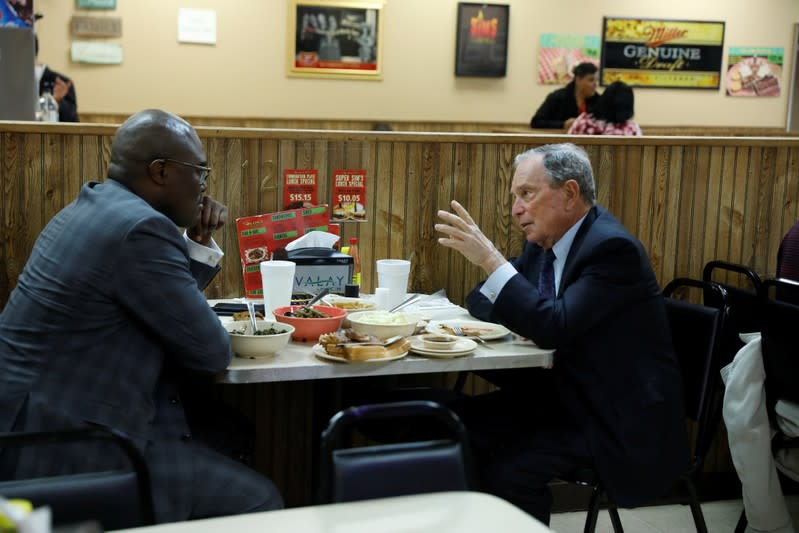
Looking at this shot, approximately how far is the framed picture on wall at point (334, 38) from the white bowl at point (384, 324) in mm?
4963

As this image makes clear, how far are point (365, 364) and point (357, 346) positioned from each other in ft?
0.17

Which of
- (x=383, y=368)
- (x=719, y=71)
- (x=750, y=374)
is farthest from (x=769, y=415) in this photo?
(x=719, y=71)

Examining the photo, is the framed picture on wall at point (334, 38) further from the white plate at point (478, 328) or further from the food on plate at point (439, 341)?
the food on plate at point (439, 341)

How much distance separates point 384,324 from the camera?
2492 millimetres

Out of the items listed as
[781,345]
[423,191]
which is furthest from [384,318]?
[781,345]

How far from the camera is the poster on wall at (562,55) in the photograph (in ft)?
25.0

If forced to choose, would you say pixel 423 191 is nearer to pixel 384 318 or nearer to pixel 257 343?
pixel 384 318

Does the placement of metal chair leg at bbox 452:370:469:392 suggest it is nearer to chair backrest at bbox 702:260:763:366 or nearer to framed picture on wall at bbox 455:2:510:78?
chair backrest at bbox 702:260:763:366

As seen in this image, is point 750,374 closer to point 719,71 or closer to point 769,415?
point 769,415

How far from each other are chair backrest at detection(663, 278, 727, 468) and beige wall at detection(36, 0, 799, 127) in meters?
5.00

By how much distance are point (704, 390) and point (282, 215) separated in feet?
5.07

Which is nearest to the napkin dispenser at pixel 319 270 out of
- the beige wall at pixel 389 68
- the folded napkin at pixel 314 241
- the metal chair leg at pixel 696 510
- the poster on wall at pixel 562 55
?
the folded napkin at pixel 314 241

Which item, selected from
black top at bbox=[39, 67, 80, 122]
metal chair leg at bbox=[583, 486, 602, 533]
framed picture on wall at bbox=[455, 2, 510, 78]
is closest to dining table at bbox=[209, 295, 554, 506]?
metal chair leg at bbox=[583, 486, 602, 533]

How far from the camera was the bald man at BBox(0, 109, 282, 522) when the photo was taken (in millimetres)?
2029
